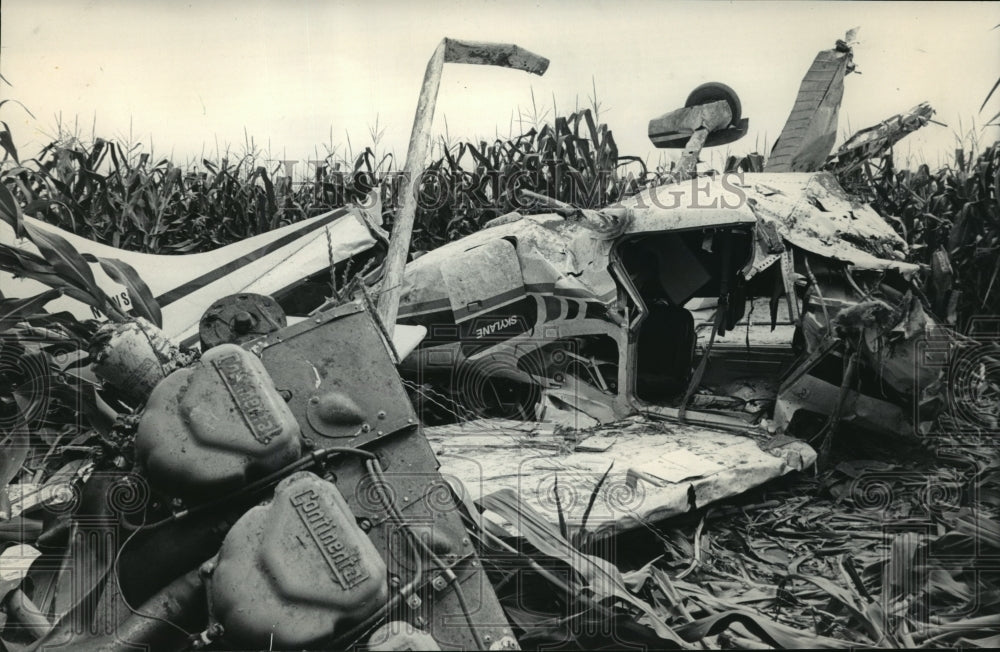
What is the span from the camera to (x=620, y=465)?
13.5 ft

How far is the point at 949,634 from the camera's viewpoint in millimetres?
2551

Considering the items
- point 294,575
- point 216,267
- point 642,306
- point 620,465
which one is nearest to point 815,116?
point 642,306

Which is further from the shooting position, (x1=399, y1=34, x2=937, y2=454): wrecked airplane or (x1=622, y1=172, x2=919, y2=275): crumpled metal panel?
(x1=622, y1=172, x2=919, y2=275): crumpled metal panel

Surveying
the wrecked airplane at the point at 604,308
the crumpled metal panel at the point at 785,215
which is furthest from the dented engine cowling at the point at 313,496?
the crumpled metal panel at the point at 785,215

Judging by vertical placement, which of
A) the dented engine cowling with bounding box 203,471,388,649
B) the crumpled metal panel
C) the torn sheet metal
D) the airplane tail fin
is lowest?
the torn sheet metal

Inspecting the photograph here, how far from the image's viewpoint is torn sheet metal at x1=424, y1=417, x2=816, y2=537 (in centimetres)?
354

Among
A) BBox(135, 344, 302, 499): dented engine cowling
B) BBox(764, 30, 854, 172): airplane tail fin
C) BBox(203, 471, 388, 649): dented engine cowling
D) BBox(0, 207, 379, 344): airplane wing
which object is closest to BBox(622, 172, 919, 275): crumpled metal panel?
BBox(764, 30, 854, 172): airplane tail fin

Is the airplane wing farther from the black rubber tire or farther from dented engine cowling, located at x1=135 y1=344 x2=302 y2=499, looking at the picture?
the black rubber tire

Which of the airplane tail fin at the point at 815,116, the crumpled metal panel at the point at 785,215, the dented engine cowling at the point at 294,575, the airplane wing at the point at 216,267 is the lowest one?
the dented engine cowling at the point at 294,575

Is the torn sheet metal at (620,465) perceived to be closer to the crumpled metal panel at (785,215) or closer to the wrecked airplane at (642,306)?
the wrecked airplane at (642,306)

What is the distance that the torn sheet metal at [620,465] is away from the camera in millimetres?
3539

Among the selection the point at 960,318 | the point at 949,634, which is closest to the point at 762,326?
the point at 960,318

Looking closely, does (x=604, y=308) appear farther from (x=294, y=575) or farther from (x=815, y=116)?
(x=294, y=575)

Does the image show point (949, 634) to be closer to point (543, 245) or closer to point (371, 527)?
point (371, 527)
